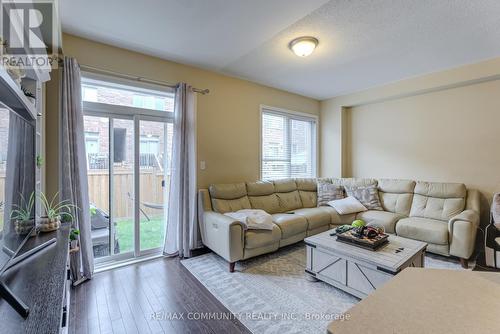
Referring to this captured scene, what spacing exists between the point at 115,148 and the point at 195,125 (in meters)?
1.05

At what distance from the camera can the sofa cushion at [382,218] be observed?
132 inches

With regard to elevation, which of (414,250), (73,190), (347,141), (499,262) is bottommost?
(499,262)

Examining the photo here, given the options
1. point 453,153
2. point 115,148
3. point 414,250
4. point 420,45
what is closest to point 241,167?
point 115,148

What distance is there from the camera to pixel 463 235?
276 centimetres

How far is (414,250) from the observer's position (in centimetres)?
221

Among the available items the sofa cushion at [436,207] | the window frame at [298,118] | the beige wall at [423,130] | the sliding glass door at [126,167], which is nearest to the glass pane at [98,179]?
the sliding glass door at [126,167]

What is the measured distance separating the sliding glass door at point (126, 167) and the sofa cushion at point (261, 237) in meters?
1.32

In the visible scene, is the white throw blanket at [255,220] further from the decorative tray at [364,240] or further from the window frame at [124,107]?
the window frame at [124,107]

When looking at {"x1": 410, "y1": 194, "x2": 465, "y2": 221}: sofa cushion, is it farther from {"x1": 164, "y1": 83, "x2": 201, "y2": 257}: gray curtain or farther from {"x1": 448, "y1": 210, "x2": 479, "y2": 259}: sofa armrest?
{"x1": 164, "y1": 83, "x2": 201, "y2": 257}: gray curtain

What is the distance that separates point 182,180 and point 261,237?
128 cm

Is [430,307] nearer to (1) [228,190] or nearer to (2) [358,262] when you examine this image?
(2) [358,262]

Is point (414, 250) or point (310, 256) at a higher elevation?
point (414, 250)

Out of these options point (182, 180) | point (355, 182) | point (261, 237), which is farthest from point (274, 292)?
point (355, 182)

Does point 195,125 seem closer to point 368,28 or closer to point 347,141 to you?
point 368,28
